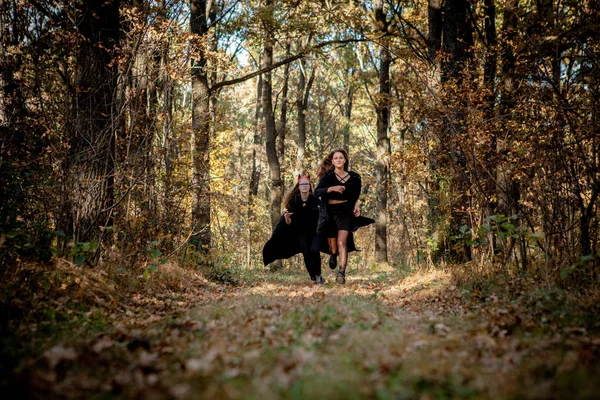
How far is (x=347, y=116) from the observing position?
25.0 meters

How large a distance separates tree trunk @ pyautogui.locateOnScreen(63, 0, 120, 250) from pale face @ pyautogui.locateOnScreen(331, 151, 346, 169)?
434cm

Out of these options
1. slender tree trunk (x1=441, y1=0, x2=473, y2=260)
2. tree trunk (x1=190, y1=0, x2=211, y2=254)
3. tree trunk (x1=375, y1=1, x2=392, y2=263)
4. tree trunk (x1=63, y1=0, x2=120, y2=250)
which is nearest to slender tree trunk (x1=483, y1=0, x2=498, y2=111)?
slender tree trunk (x1=441, y1=0, x2=473, y2=260)

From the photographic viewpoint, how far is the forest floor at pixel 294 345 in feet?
8.19

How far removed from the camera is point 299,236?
34.8 ft

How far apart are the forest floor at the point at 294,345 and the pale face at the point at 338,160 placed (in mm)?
3657

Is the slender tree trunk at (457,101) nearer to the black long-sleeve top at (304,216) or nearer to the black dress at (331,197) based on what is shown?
the black dress at (331,197)

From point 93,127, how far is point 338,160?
15.4ft

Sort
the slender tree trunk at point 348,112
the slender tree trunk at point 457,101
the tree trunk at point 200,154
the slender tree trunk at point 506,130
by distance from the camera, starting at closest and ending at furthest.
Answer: the slender tree trunk at point 506,130
the slender tree trunk at point 457,101
the tree trunk at point 200,154
the slender tree trunk at point 348,112

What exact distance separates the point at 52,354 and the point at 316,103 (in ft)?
88.4

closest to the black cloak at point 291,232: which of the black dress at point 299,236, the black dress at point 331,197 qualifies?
the black dress at point 299,236

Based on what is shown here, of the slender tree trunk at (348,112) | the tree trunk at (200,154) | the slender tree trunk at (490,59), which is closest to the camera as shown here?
the slender tree trunk at (490,59)

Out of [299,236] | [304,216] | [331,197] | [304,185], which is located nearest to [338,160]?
[331,197]

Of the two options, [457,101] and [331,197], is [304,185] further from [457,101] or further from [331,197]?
[457,101]

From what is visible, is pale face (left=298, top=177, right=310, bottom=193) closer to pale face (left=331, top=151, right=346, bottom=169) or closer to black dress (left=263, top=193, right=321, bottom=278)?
black dress (left=263, top=193, right=321, bottom=278)
